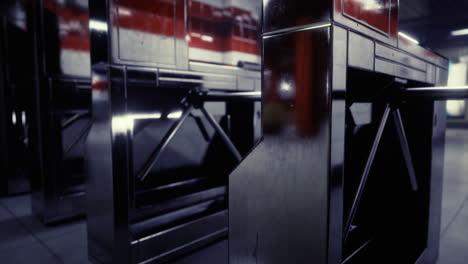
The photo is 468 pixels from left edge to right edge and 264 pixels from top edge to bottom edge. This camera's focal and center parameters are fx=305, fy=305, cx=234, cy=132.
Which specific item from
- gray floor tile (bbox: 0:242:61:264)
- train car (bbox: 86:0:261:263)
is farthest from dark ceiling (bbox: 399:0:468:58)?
gray floor tile (bbox: 0:242:61:264)

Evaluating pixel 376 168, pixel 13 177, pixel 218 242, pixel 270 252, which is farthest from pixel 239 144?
pixel 13 177

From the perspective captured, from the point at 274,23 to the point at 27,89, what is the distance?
1696mm

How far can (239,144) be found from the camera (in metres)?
1.90

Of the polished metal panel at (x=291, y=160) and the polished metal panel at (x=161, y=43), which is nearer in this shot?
the polished metal panel at (x=291, y=160)

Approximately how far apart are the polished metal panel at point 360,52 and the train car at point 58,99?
5.07 feet

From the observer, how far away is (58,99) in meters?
1.69

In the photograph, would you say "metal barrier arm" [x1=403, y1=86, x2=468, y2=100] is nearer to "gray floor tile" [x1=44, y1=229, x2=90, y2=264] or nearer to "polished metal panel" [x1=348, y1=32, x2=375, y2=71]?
"polished metal panel" [x1=348, y1=32, x2=375, y2=71]

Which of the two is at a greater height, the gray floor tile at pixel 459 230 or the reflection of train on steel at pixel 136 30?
the reflection of train on steel at pixel 136 30

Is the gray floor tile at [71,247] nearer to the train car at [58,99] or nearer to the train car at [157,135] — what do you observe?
the train car at [157,135]

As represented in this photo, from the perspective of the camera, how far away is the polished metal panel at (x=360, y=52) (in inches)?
22.7

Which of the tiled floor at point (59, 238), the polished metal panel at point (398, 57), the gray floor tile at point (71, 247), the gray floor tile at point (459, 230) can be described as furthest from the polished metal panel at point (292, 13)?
the gray floor tile at point (459, 230)

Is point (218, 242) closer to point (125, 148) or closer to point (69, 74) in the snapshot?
point (125, 148)

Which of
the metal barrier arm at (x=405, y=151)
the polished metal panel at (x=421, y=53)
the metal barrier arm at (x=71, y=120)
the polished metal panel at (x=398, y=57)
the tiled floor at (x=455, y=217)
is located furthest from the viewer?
the metal barrier arm at (x=71, y=120)

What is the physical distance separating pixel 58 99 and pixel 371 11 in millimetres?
1634
